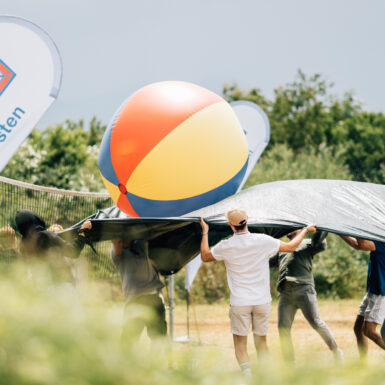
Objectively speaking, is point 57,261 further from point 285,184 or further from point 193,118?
point 285,184

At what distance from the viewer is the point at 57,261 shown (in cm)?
575

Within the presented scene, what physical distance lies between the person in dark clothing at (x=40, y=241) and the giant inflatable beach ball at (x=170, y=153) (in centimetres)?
65

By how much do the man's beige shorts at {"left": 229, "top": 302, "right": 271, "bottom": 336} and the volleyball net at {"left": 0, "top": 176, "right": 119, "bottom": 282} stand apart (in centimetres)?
310

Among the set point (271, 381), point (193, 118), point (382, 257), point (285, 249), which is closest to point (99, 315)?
point (271, 381)

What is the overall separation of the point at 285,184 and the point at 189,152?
109cm

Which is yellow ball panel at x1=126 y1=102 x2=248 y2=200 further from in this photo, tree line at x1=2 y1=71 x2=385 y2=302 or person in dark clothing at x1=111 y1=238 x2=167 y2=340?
tree line at x1=2 y1=71 x2=385 y2=302

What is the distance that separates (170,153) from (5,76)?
1.77 meters

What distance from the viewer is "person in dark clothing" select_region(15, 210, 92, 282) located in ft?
17.8

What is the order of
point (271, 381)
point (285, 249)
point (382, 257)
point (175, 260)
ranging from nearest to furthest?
point (271, 381) → point (285, 249) → point (382, 257) → point (175, 260)

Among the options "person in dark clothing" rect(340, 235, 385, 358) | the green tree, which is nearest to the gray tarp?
"person in dark clothing" rect(340, 235, 385, 358)

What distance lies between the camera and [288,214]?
5.06 meters

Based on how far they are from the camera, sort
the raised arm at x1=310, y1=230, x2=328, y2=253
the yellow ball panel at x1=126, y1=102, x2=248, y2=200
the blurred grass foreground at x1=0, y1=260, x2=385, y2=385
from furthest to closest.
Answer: the raised arm at x1=310, y1=230, x2=328, y2=253, the yellow ball panel at x1=126, y1=102, x2=248, y2=200, the blurred grass foreground at x1=0, y1=260, x2=385, y2=385

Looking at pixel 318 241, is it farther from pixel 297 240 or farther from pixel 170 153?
pixel 170 153

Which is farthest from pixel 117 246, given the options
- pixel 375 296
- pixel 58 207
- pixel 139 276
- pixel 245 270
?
pixel 58 207
